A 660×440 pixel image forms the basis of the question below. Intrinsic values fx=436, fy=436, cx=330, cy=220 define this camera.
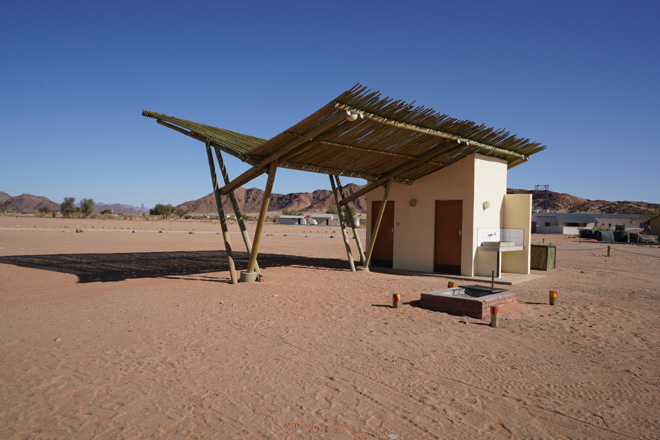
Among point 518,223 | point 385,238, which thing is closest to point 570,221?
point 518,223

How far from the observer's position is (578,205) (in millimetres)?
117250

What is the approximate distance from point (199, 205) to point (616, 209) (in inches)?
5694

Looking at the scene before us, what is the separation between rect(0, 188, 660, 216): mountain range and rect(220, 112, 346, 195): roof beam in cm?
10052

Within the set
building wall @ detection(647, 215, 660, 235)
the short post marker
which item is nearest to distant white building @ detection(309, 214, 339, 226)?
building wall @ detection(647, 215, 660, 235)

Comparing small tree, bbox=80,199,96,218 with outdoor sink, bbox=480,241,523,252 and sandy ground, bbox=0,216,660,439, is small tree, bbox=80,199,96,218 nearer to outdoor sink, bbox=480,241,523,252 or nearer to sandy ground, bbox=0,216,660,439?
sandy ground, bbox=0,216,660,439

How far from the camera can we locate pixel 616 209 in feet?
355

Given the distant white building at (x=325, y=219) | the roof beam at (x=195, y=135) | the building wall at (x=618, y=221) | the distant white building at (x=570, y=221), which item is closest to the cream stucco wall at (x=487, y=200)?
the roof beam at (x=195, y=135)

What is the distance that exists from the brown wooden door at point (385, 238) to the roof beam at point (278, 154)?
17.6 ft

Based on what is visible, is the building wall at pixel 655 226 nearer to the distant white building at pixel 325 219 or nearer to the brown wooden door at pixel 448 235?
the brown wooden door at pixel 448 235

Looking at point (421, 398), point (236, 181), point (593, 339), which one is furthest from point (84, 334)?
point (593, 339)

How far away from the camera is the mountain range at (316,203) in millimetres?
110438

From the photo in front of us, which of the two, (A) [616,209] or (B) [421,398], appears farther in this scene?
(A) [616,209]

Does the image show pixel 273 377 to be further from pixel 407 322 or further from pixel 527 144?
pixel 527 144

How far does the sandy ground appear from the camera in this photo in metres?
3.63
